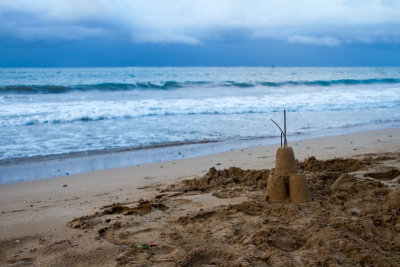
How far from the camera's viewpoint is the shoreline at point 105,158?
225 inches

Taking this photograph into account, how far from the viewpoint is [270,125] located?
10.6 meters

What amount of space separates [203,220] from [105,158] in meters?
3.91

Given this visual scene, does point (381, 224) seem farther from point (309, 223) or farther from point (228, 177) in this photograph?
point (228, 177)

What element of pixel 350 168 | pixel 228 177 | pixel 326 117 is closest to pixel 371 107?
pixel 326 117

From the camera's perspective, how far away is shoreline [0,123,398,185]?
18.7 feet

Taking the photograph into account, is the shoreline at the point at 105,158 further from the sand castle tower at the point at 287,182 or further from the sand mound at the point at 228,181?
the sand castle tower at the point at 287,182

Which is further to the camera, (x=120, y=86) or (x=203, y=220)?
(x=120, y=86)

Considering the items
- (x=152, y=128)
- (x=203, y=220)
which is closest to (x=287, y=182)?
(x=203, y=220)

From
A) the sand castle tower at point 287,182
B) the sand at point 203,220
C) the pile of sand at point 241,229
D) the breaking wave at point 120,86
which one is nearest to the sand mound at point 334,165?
the sand at point 203,220

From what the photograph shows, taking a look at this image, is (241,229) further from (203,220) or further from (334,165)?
(334,165)

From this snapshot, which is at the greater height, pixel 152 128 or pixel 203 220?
pixel 152 128

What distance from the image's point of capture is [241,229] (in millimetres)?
3000

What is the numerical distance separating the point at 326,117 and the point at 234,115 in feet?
10.2

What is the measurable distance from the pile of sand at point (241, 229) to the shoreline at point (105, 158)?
2.25 m
